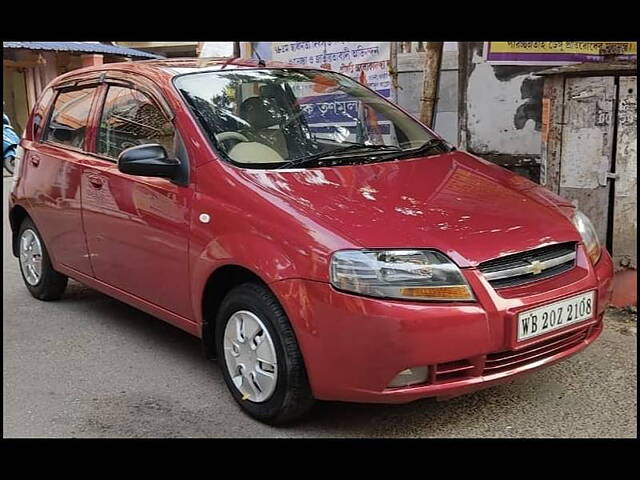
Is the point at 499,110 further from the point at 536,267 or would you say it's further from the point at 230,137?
the point at 536,267

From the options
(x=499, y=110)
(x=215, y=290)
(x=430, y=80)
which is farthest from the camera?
(x=499, y=110)

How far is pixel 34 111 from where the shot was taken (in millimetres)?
5227

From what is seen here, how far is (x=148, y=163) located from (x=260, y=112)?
27.5 inches

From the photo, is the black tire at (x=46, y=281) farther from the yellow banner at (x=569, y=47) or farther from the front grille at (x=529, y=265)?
the yellow banner at (x=569, y=47)

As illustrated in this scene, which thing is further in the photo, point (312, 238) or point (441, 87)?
point (441, 87)

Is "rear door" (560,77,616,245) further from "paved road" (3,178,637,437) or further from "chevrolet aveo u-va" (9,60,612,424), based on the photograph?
"chevrolet aveo u-va" (9,60,612,424)

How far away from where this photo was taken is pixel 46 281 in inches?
203

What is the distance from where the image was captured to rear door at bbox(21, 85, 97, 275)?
4480 millimetres

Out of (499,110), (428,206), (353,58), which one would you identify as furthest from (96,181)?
(499,110)

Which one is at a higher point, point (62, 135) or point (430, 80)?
point (430, 80)

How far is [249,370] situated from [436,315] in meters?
0.99

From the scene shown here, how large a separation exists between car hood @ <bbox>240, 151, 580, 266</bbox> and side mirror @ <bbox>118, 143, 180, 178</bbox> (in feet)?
1.45

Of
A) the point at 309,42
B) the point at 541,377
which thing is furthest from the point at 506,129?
the point at 541,377

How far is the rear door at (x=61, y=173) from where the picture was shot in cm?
448
